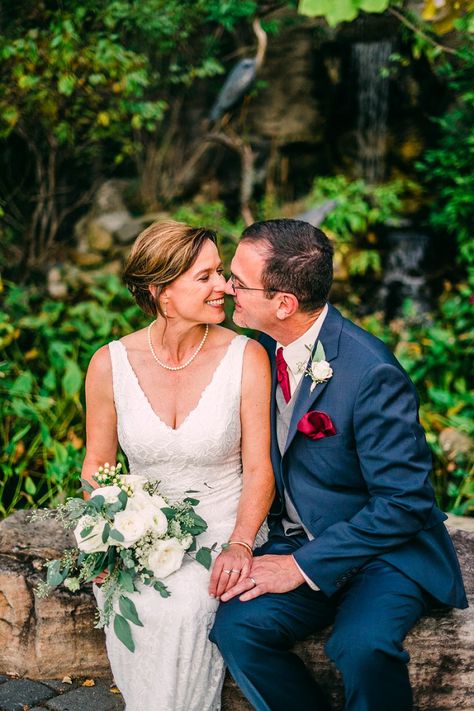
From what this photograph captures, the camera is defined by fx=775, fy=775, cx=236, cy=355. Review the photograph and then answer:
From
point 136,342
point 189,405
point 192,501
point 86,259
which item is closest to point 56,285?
point 86,259

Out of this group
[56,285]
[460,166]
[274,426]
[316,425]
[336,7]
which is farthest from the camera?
[460,166]

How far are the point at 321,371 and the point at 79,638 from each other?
1.49 metres

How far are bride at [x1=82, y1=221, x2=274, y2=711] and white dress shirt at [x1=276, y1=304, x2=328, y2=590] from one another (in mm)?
184


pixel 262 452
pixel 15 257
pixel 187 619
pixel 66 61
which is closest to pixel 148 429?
pixel 262 452

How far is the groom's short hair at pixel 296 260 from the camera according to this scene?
8.84ft

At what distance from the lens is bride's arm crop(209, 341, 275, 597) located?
2869 millimetres

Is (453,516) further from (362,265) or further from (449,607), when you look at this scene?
(362,265)

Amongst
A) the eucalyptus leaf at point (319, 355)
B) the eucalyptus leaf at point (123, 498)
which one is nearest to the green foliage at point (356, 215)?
the eucalyptus leaf at point (319, 355)

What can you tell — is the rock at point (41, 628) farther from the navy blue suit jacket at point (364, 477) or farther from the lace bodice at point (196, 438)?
the navy blue suit jacket at point (364, 477)

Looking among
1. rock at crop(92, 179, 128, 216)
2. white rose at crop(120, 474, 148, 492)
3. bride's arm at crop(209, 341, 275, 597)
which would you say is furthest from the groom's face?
rock at crop(92, 179, 128, 216)

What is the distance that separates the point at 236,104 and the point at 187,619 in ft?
21.4

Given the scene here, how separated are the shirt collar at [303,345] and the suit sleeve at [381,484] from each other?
0.31 metres

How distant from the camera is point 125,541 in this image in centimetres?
250

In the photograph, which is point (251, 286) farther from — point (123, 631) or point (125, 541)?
point (123, 631)
